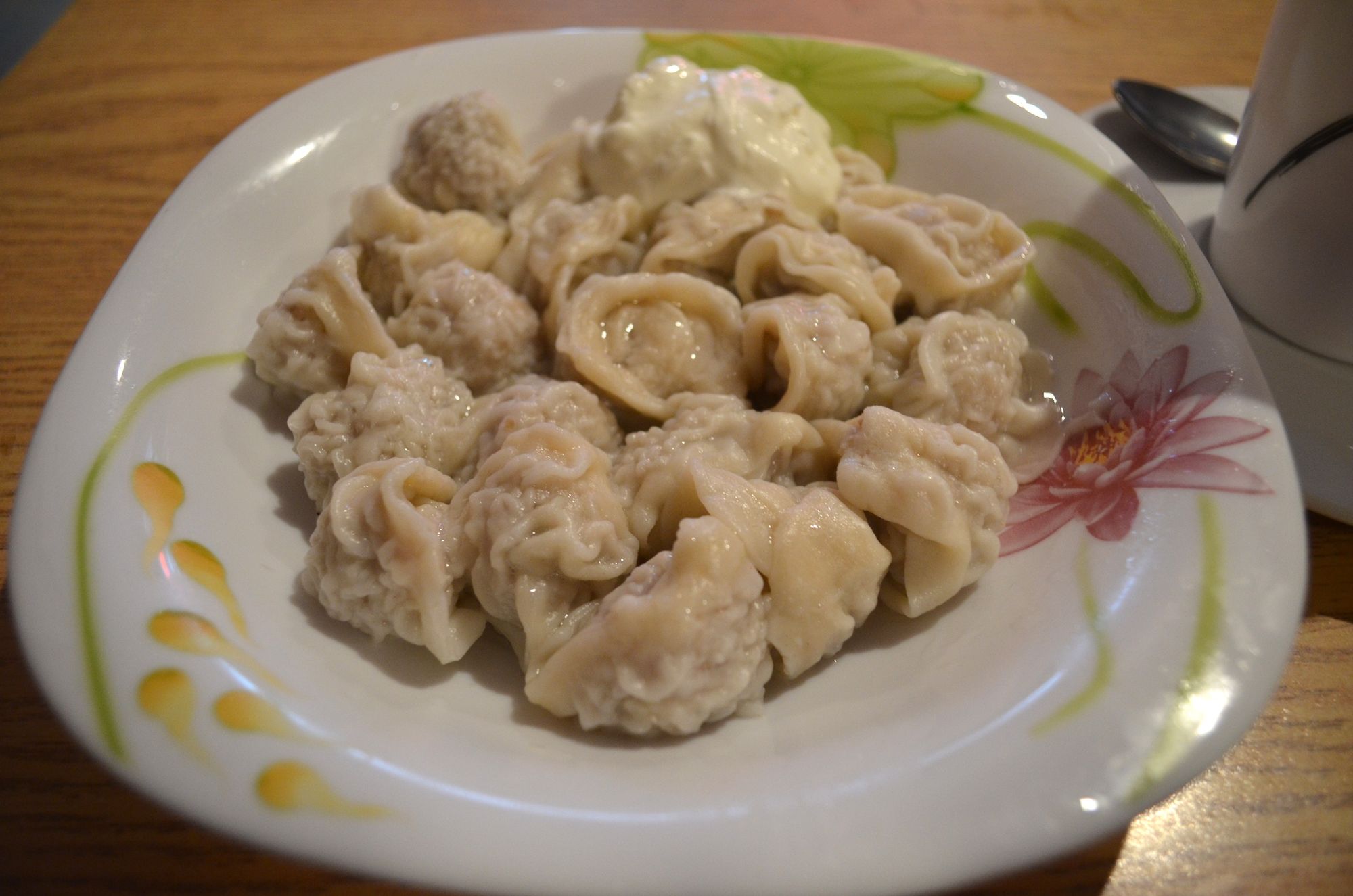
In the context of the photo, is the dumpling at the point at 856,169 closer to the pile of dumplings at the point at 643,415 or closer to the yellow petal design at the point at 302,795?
the pile of dumplings at the point at 643,415

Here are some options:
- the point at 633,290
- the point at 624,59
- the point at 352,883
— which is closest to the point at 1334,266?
the point at 633,290

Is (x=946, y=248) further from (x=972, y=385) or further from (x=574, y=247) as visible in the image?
(x=574, y=247)

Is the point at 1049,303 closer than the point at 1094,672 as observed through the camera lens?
No

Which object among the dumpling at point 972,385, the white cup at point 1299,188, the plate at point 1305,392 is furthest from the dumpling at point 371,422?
the white cup at point 1299,188

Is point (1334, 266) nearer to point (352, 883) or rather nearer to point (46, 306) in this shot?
point (352, 883)

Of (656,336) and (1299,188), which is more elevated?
(1299,188)

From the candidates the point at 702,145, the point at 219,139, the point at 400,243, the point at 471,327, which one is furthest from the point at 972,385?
the point at 219,139
